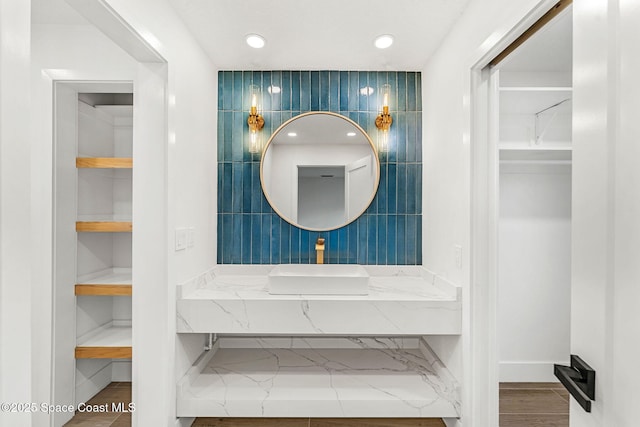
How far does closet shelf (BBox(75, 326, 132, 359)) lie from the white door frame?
6.49 ft

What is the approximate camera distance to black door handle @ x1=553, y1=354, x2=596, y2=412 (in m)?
0.94

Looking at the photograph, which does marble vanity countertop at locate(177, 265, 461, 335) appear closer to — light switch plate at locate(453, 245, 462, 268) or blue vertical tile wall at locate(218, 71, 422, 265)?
light switch plate at locate(453, 245, 462, 268)

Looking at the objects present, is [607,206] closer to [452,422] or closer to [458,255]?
[458,255]

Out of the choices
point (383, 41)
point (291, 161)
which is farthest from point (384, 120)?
point (291, 161)

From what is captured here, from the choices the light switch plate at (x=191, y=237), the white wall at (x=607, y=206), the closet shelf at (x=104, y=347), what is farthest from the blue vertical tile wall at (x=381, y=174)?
the white wall at (x=607, y=206)

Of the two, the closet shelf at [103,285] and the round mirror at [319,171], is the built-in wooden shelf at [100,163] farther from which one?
the round mirror at [319,171]

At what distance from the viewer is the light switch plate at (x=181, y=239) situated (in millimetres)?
1955

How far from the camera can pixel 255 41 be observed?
2301 millimetres

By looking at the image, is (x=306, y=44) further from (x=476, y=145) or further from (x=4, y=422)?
(x=4, y=422)

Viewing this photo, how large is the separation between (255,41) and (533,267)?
247cm

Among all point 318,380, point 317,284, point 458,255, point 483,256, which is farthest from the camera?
point 318,380

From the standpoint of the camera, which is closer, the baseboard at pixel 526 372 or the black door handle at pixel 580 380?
the black door handle at pixel 580 380

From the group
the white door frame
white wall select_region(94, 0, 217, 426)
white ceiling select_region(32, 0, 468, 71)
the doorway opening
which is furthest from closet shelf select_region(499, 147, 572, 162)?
white wall select_region(94, 0, 217, 426)

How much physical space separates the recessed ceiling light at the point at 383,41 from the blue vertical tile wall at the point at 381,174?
1.33 feet
